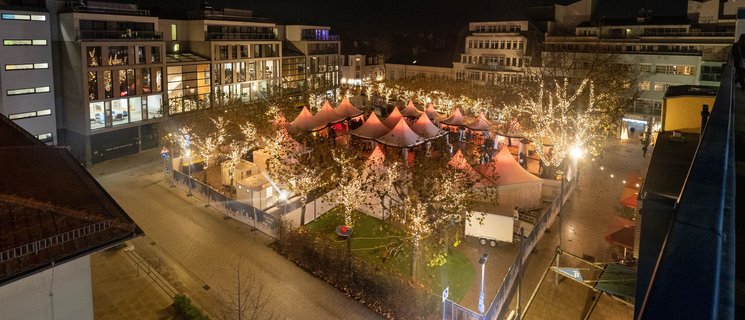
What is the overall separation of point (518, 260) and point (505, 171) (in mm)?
6875

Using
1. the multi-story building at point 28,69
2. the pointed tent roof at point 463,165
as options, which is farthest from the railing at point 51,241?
the multi-story building at point 28,69

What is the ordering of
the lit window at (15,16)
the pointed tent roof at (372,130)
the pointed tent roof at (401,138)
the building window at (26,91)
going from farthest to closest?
the pointed tent roof at (372,130), the pointed tent roof at (401,138), the building window at (26,91), the lit window at (15,16)

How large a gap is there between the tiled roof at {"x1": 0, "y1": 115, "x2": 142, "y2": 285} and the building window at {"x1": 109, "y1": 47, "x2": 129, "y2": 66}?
86.2 ft

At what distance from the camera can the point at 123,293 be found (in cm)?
1555

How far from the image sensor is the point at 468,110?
47.8 meters

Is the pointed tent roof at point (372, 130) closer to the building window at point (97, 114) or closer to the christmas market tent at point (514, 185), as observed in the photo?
the christmas market tent at point (514, 185)

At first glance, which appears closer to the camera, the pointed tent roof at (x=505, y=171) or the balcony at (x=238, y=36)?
the pointed tent roof at (x=505, y=171)

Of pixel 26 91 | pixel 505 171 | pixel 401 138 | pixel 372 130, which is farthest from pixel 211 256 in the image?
pixel 26 91

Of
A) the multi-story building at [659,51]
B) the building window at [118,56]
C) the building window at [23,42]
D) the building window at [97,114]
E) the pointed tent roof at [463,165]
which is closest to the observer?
the pointed tent roof at [463,165]

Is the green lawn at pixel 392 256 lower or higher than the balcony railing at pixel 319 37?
lower

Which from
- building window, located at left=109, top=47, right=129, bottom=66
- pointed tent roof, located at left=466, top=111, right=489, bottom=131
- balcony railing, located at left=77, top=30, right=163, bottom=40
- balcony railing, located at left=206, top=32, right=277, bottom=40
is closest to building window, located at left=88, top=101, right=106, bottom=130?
building window, located at left=109, top=47, right=129, bottom=66

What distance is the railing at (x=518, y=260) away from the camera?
15.0m

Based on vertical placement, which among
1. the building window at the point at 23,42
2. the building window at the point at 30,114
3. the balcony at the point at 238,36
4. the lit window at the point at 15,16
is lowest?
the building window at the point at 30,114

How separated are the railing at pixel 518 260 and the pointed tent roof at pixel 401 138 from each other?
10055 mm
